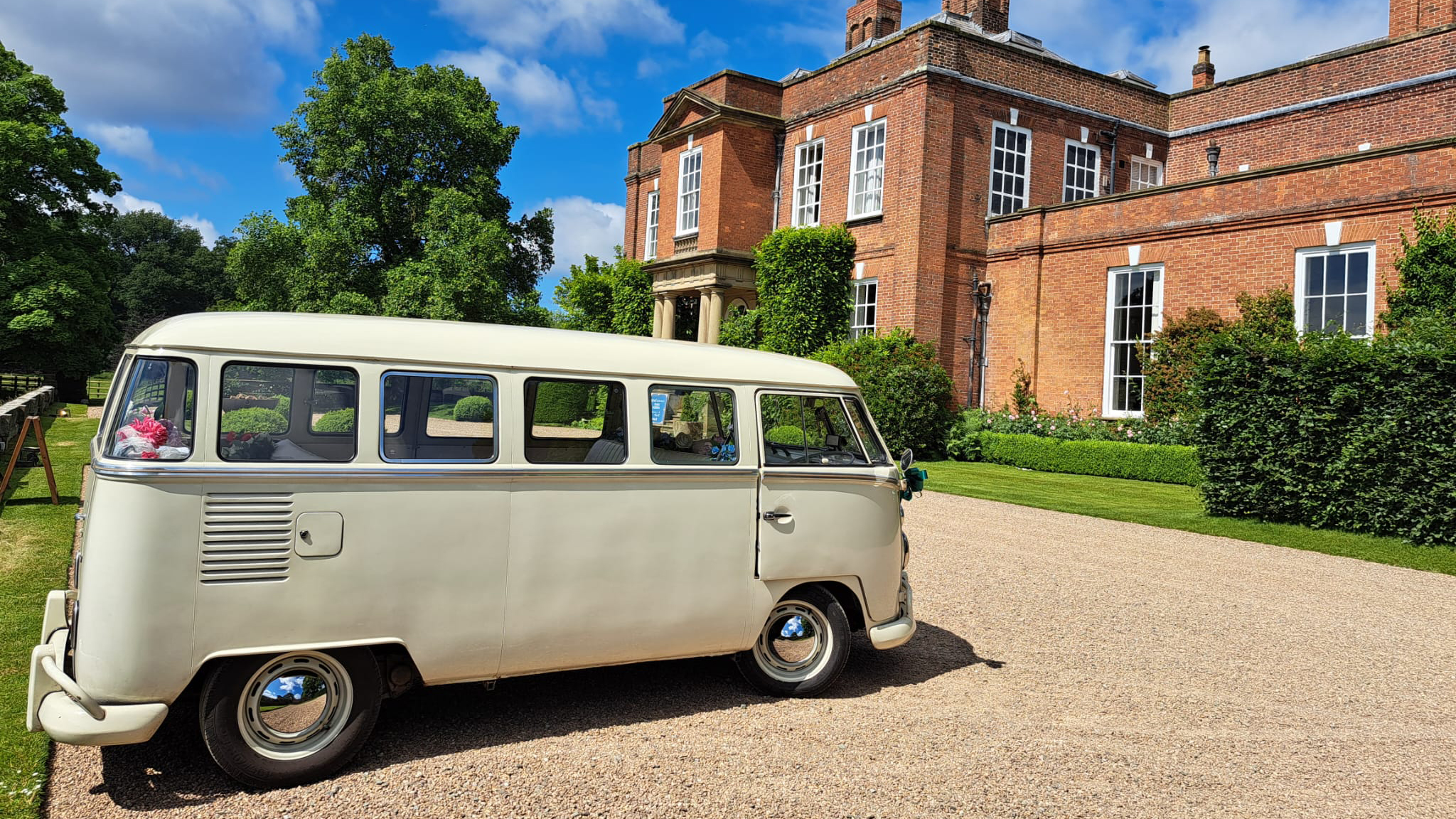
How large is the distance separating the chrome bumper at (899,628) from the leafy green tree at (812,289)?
17.1 metres

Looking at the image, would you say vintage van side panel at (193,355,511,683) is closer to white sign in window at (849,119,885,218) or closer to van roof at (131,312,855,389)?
van roof at (131,312,855,389)

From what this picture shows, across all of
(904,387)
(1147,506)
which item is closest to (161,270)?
(904,387)

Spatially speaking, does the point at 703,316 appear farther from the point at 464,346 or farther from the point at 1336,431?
the point at 464,346

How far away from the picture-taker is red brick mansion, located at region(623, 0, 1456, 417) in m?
16.5

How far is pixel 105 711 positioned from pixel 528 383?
2243mm

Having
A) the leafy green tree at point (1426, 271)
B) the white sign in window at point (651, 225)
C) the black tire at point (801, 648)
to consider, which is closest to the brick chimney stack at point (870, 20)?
the white sign in window at point (651, 225)

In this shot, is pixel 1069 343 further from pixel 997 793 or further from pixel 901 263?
pixel 997 793

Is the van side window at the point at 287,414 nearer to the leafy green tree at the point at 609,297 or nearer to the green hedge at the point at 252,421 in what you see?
the green hedge at the point at 252,421

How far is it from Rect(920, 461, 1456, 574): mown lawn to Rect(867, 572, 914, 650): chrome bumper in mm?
7335

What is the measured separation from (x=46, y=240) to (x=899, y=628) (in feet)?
110

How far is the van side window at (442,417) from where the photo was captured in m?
4.36

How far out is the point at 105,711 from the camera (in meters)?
3.66

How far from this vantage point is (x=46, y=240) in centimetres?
2914

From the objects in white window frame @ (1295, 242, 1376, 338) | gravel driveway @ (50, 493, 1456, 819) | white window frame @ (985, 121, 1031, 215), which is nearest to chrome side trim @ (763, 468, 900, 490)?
gravel driveway @ (50, 493, 1456, 819)
